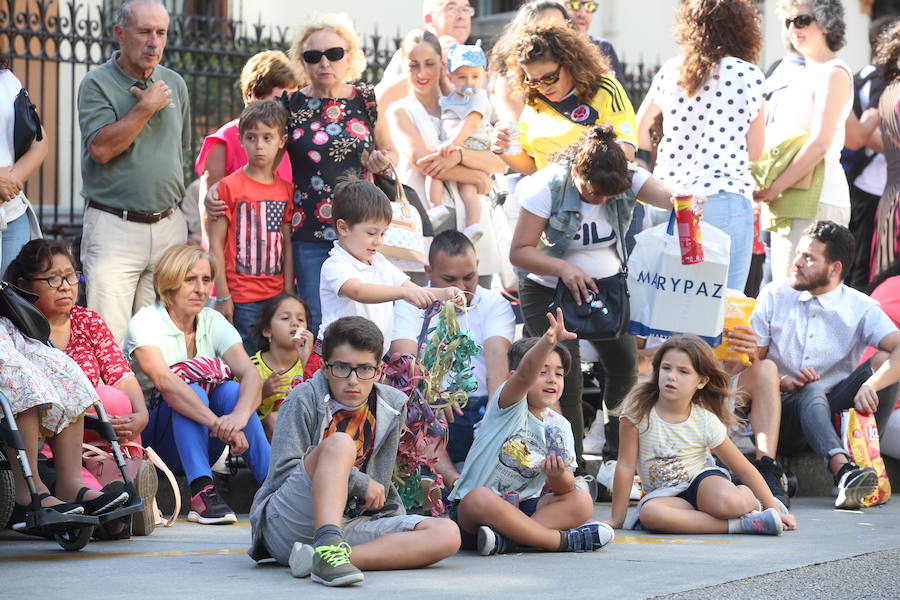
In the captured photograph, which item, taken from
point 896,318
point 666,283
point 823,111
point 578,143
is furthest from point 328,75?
point 896,318

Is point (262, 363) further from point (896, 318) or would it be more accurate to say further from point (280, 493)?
point (896, 318)

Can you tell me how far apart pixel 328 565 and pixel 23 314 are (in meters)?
1.78

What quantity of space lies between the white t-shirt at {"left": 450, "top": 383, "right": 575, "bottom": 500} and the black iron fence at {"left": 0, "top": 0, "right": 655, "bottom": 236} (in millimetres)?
5269

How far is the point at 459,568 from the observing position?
206 inches

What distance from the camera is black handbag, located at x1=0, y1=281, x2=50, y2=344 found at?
18.7 ft

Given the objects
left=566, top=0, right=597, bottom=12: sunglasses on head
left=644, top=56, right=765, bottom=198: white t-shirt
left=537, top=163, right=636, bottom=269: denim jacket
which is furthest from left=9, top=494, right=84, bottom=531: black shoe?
left=566, top=0, right=597, bottom=12: sunglasses on head

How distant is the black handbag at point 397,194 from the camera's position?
7.56 metres

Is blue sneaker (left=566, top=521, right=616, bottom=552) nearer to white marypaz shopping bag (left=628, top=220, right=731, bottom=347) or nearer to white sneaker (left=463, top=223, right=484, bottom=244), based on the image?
white marypaz shopping bag (left=628, top=220, right=731, bottom=347)

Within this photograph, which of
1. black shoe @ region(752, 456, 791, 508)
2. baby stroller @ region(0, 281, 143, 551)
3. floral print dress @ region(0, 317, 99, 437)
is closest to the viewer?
baby stroller @ region(0, 281, 143, 551)

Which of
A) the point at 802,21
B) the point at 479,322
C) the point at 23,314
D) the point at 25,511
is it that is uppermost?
the point at 802,21

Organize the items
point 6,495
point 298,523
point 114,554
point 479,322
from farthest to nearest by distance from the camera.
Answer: point 479,322 → point 114,554 → point 6,495 → point 298,523

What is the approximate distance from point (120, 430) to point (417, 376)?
4.18 ft

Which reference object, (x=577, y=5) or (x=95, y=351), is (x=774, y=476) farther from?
(x=577, y=5)

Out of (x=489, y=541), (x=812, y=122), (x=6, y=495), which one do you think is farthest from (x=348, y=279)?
(x=812, y=122)
